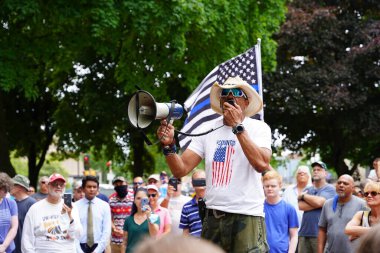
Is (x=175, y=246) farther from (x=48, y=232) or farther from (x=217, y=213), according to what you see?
(x=48, y=232)

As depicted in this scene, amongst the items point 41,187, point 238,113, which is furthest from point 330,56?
point 238,113

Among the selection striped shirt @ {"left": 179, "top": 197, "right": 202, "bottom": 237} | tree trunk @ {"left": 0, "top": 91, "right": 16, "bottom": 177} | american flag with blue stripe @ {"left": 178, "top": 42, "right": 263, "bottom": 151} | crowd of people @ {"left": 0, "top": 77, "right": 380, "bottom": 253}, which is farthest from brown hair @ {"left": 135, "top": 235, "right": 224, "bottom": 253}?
tree trunk @ {"left": 0, "top": 91, "right": 16, "bottom": 177}

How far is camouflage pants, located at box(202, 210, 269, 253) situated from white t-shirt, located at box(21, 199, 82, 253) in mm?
4901

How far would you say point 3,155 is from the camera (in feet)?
71.2

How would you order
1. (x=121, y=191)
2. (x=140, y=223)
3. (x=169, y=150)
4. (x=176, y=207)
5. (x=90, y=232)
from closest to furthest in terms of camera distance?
(x=169, y=150), (x=140, y=223), (x=90, y=232), (x=176, y=207), (x=121, y=191)

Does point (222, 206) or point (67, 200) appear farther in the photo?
point (67, 200)

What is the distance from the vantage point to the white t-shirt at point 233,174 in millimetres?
6410

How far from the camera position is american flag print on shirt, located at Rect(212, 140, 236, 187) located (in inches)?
254

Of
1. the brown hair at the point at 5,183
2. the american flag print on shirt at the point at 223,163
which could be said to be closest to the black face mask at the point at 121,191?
the brown hair at the point at 5,183

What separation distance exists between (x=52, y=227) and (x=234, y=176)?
526 centimetres

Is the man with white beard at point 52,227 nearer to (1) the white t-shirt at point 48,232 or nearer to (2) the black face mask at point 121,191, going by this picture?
(1) the white t-shirt at point 48,232

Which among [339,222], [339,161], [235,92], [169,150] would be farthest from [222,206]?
[339,161]

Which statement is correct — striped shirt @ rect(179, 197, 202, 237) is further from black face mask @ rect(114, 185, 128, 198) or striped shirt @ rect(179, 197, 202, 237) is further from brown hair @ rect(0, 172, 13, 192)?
black face mask @ rect(114, 185, 128, 198)

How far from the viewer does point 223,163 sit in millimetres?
6480
